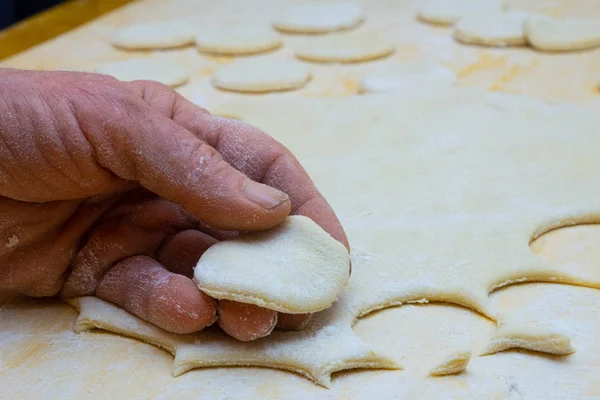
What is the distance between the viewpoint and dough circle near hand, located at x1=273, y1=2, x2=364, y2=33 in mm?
3312

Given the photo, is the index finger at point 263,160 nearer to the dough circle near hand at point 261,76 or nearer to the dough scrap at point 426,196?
the dough scrap at point 426,196

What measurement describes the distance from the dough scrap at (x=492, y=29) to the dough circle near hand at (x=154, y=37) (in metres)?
1.18

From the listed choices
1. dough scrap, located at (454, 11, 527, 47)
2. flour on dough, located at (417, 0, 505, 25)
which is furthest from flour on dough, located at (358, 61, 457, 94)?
flour on dough, located at (417, 0, 505, 25)

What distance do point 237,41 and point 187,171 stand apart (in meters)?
1.97

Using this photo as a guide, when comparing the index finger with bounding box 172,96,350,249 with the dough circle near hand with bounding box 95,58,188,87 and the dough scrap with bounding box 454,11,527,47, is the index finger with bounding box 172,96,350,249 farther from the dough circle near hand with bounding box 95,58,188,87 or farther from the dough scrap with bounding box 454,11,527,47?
the dough scrap with bounding box 454,11,527,47

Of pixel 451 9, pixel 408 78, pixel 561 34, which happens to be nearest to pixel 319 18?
pixel 451 9

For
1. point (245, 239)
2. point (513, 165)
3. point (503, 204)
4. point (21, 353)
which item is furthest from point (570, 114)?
point (21, 353)

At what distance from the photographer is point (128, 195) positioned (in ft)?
4.88

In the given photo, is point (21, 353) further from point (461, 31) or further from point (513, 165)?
point (461, 31)

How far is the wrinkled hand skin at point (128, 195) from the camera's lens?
1256mm

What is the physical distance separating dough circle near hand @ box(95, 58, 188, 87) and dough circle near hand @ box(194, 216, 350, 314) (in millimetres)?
1542

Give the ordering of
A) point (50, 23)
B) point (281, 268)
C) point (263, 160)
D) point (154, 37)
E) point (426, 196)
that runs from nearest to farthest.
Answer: point (281, 268) → point (263, 160) → point (426, 196) → point (154, 37) → point (50, 23)

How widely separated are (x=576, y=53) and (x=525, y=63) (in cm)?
25

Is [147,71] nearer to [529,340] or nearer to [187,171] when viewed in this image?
[187,171]
